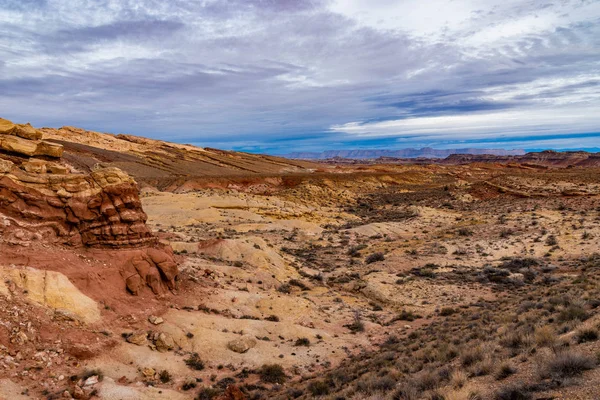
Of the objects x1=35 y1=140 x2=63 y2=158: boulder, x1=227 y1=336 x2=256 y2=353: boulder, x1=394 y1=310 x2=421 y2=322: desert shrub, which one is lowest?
x1=394 y1=310 x2=421 y2=322: desert shrub

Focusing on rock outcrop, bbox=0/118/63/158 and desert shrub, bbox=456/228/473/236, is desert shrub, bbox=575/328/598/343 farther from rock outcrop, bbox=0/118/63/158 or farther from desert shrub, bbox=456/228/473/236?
desert shrub, bbox=456/228/473/236

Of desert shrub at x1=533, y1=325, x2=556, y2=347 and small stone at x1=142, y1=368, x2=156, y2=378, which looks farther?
small stone at x1=142, y1=368, x2=156, y2=378

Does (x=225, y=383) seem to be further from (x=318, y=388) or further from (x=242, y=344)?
(x=318, y=388)

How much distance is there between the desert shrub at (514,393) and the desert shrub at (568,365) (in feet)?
1.89

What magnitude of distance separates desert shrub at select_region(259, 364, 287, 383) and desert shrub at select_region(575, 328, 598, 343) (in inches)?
313

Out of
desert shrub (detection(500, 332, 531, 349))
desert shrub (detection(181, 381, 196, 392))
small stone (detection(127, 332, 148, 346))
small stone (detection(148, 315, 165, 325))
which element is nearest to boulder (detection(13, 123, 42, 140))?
small stone (detection(148, 315, 165, 325))

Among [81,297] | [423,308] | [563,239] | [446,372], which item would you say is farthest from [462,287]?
[81,297]

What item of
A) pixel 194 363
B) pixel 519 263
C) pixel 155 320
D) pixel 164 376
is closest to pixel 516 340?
pixel 194 363

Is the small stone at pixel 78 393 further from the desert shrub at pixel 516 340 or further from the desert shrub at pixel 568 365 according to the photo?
the desert shrub at pixel 516 340

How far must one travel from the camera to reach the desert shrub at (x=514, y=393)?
6.04m

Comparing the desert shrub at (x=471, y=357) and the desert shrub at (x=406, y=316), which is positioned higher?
the desert shrub at (x=471, y=357)

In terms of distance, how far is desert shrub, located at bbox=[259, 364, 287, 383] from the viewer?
12312mm

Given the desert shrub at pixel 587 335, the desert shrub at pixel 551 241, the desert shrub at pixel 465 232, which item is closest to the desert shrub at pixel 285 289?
the desert shrub at pixel 587 335

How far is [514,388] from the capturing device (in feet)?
20.7
